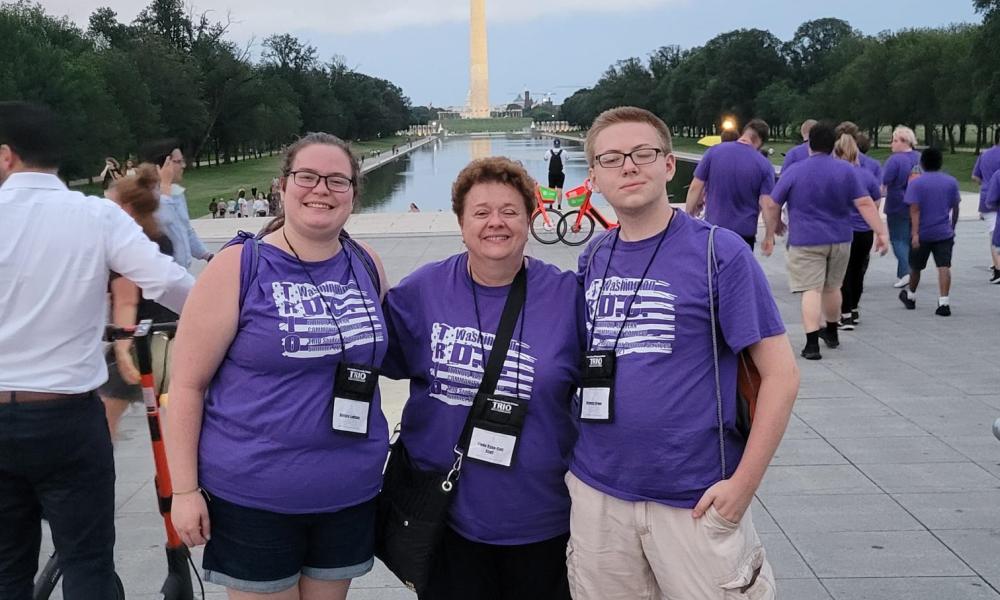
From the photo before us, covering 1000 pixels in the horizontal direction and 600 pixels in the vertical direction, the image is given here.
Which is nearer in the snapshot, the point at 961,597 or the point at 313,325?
the point at 313,325

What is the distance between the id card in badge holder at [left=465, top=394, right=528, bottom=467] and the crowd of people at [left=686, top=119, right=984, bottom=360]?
555cm

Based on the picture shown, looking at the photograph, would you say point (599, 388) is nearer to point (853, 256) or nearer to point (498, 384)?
point (498, 384)

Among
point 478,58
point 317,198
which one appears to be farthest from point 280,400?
point 478,58

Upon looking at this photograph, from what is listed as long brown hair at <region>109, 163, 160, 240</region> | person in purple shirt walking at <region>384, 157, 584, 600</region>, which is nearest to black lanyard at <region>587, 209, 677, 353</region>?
person in purple shirt walking at <region>384, 157, 584, 600</region>

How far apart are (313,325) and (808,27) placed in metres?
103

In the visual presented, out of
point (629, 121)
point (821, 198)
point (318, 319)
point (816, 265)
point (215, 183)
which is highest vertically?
point (629, 121)

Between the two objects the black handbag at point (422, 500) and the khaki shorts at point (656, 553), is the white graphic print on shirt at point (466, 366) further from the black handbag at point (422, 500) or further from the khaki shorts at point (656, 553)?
the khaki shorts at point (656, 553)

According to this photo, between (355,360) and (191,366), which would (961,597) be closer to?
(355,360)

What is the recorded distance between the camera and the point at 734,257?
2410mm

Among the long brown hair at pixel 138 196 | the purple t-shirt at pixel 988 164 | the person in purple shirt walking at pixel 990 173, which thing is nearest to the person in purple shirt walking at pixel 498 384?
the long brown hair at pixel 138 196

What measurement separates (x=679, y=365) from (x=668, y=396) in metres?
0.08

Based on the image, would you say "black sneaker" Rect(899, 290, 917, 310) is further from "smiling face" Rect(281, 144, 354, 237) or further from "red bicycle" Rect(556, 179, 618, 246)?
"smiling face" Rect(281, 144, 354, 237)

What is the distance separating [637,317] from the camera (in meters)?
2.43

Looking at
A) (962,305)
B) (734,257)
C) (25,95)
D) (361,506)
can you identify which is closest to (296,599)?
(361,506)
